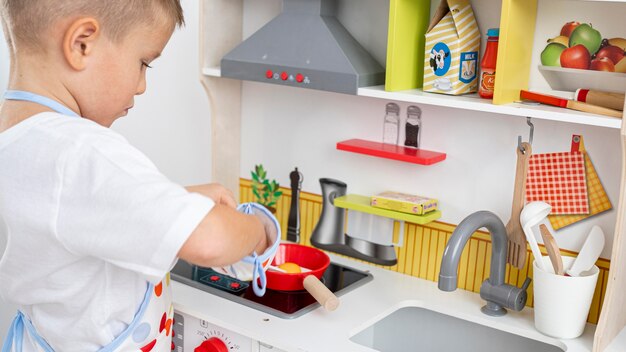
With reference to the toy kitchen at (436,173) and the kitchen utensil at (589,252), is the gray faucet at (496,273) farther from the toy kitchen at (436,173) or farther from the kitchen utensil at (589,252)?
the kitchen utensil at (589,252)

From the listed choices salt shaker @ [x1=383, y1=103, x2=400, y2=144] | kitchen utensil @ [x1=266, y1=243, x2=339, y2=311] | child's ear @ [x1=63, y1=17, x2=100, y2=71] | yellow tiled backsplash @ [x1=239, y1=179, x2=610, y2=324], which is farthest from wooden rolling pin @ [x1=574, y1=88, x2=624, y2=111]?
child's ear @ [x1=63, y1=17, x2=100, y2=71]

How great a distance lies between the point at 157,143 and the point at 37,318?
0.89 m

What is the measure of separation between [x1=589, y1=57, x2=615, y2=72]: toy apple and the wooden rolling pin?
0.14ft

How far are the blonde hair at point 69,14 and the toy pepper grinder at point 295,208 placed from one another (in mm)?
881

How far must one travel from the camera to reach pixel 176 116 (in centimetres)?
203

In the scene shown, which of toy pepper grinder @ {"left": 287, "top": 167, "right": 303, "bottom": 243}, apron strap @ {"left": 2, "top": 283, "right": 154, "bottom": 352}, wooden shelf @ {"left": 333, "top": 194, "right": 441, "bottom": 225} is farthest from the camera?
toy pepper grinder @ {"left": 287, "top": 167, "right": 303, "bottom": 243}

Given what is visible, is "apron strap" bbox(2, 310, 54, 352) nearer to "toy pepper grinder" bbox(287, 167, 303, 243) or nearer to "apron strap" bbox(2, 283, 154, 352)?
"apron strap" bbox(2, 283, 154, 352)

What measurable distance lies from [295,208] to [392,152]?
0.36m

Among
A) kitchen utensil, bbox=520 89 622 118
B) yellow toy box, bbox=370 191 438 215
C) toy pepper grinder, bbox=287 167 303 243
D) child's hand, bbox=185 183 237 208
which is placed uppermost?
kitchen utensil, bbox=520 89 622 118

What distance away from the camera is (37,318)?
46.5 inches

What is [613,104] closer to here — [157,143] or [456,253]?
[456,253]

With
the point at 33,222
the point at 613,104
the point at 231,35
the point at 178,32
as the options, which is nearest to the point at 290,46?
the point at 231,35

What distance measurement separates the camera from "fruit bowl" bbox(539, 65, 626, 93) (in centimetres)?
136

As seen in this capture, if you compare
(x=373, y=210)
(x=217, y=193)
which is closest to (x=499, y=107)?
(x=373, y=210)
